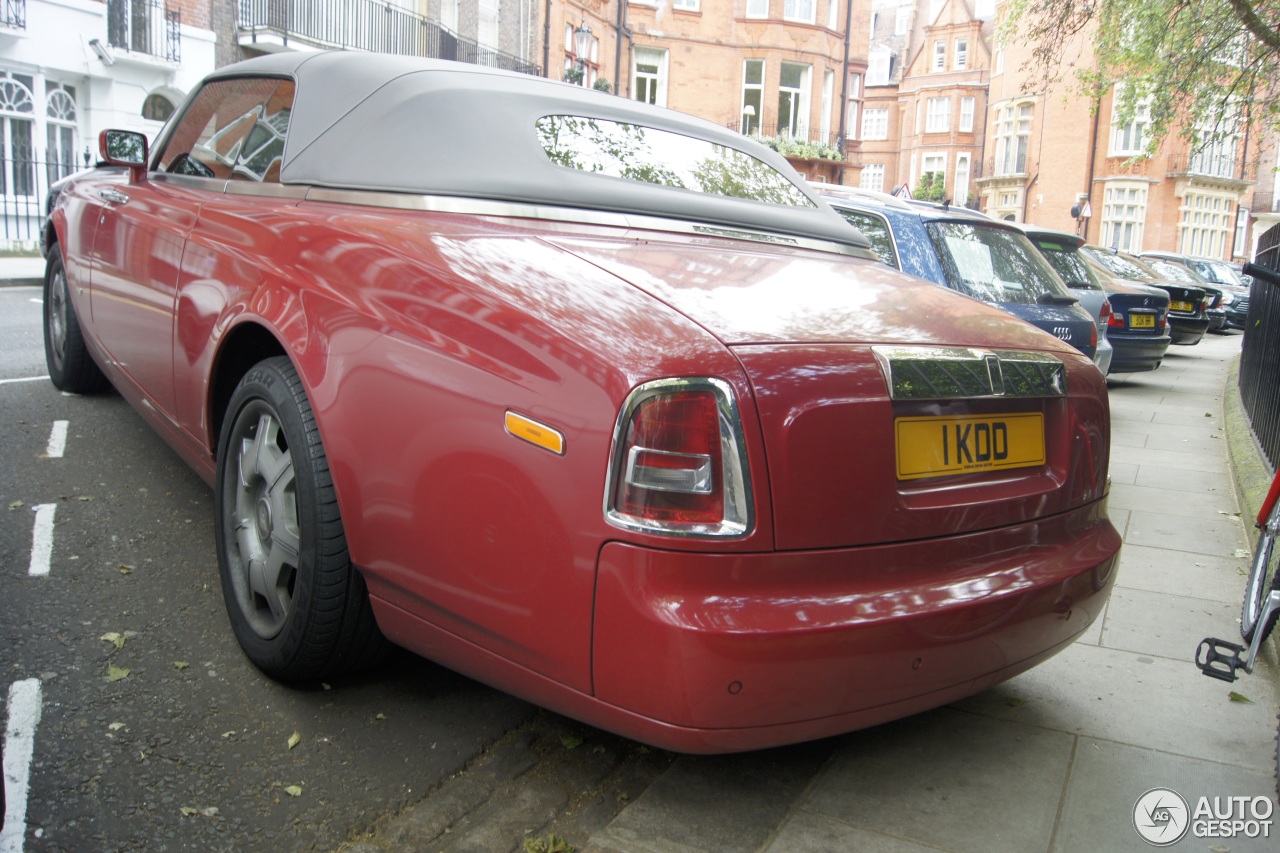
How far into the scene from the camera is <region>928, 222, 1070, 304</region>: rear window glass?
20.5 ft

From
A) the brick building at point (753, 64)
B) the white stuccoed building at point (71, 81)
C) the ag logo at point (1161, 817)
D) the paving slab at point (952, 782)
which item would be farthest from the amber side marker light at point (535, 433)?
the brick building at point (753, 64)

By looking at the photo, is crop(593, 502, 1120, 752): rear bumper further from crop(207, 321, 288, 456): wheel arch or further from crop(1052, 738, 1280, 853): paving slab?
crop(207, 321, 288, 456): wheel arch

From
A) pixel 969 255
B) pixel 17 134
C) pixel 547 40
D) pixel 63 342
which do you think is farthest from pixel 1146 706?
pixel 547 40

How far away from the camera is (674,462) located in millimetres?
1983

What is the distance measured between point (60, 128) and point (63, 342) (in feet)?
54.6

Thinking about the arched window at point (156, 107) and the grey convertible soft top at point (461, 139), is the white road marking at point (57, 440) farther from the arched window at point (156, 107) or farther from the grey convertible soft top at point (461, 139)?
the arched window at point (156, 107)

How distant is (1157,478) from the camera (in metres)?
6.96

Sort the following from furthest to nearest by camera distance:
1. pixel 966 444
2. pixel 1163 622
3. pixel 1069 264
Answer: pixel 1069 264
pixel 1163 622
pixel 966 444

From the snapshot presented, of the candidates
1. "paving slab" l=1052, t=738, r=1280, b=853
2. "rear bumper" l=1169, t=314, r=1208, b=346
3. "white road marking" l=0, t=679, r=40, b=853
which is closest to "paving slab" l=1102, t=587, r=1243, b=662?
"paving slab" l=1052, t=738, r=1280, b=853

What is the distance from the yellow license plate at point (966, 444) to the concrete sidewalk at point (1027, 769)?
0.80 metres

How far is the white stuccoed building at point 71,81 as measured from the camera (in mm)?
18344

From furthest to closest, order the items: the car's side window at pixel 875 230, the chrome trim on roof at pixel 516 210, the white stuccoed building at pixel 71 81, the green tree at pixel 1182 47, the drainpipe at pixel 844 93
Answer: the drainpipe at pixel 844 93 → the white stuccoed building at pixel 71 81 → the green tree at pixel 1182 47 → the car's side window at pixel 875 230 → the chrome trim on roof at pixel 516 210

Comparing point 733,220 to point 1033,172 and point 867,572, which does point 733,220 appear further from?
point 1033,172

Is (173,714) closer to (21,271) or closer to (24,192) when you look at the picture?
(21,271)
